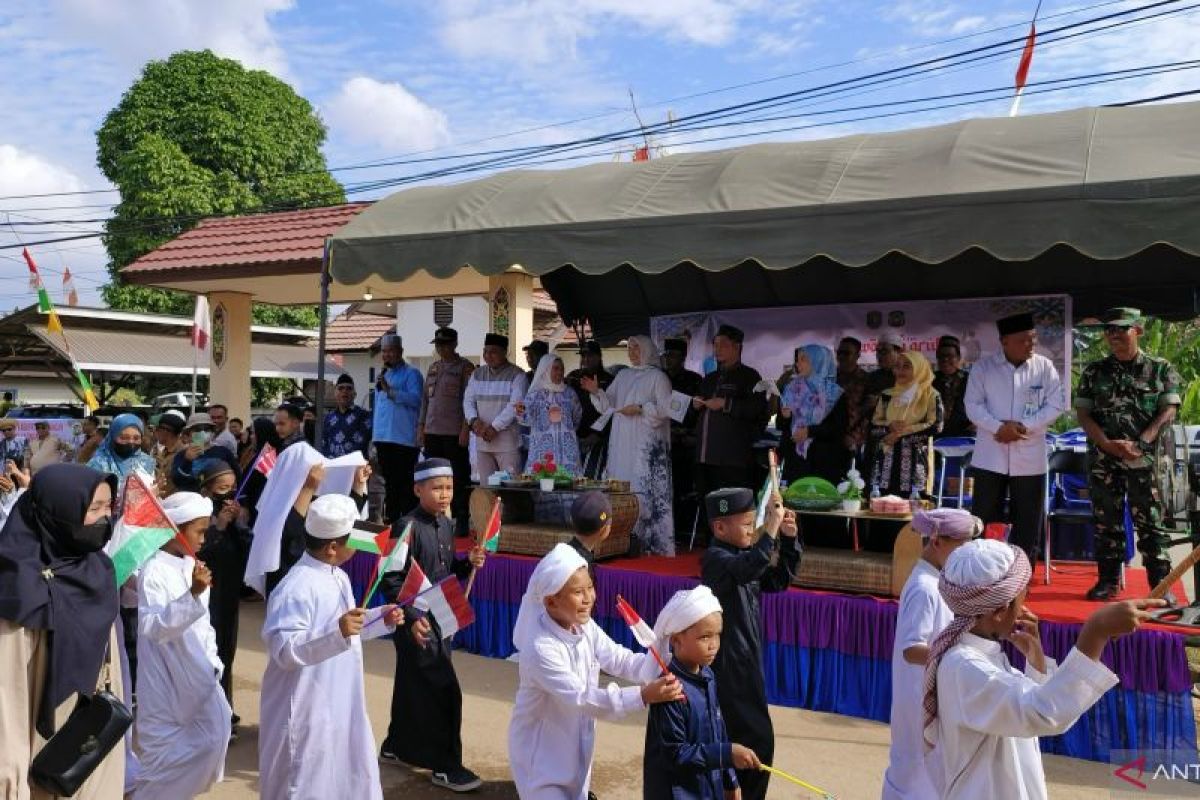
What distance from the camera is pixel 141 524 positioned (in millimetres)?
3754

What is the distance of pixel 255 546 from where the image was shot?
4789 mm

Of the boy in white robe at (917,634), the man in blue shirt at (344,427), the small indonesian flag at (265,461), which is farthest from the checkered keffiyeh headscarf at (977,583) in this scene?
the man in blue shirt at (344,427)

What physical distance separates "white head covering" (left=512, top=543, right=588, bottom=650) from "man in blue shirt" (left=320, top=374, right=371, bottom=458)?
6.49 m

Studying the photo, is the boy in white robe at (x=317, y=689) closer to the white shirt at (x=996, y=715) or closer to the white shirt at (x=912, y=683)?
the white shirt at (x=912, y=683)

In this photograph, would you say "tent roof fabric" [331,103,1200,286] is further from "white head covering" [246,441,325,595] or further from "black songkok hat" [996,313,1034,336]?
"white head covering" [246,441,325,595]

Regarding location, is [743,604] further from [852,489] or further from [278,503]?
[852,489]

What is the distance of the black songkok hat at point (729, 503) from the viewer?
4.18m

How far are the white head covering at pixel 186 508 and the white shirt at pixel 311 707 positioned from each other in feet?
1.94

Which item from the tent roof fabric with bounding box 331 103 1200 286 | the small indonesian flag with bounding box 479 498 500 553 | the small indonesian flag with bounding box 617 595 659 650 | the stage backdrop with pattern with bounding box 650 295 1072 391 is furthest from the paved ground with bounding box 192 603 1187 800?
the stage backdrop with pattern with bounding box 650 295 1072 391

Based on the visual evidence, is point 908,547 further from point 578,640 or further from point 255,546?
point 255,546

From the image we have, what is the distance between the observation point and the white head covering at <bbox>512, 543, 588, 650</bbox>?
11.7 feet

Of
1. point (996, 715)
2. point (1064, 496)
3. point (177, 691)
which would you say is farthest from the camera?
point (1064, 496)

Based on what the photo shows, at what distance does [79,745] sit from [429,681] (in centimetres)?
219

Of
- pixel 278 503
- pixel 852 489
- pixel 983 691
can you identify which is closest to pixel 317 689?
pixel 278 503
